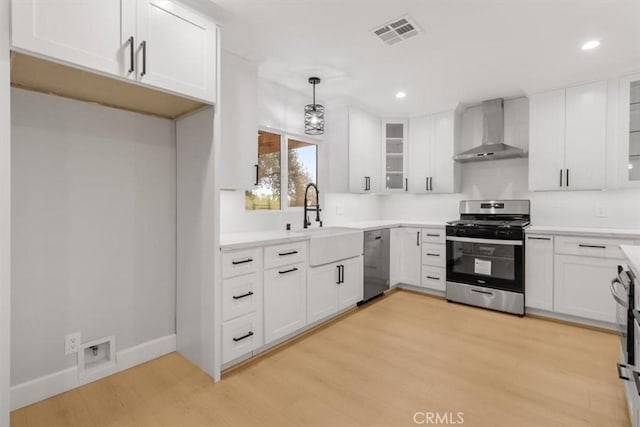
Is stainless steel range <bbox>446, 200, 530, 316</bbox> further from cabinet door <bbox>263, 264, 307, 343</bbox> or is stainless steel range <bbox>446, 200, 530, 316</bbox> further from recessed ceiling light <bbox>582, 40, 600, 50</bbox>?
cabinet door <bbox>263, 264, 307, 343</bbox>

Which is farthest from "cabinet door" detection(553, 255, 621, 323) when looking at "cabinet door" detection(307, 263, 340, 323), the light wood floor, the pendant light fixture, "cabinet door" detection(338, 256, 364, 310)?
the pendant light fixture

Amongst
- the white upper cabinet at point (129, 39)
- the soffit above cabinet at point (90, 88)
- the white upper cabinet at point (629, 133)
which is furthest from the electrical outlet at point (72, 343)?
the white upper cabinet at point (629, 133)

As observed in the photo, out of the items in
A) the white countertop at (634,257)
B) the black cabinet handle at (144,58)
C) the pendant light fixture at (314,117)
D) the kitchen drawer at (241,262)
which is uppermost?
the pendant light fixture at (314,117)

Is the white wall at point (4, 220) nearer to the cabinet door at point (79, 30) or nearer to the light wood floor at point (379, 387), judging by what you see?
the cabinet door at point (79, 30)

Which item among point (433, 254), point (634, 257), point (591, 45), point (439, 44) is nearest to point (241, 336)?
point (634, 257)

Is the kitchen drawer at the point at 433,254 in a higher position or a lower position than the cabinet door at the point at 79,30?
lower

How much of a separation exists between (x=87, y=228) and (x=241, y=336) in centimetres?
127

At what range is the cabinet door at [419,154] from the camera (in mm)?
4352

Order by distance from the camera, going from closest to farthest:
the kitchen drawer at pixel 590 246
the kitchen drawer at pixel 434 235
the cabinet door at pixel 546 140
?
the kitchen drawer at pixel 590 246 → the cabinet door at pixel 546 140 → the kitchen drawer at pixel 434 235

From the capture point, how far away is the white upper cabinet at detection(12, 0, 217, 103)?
136 cm

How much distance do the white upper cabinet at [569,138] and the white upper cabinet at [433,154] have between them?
34.8 inches

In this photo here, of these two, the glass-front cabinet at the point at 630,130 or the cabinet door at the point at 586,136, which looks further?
the cabinet door at the point at 586,136

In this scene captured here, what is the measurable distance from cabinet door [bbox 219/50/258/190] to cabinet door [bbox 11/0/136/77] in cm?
87

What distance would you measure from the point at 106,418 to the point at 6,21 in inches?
78.2
